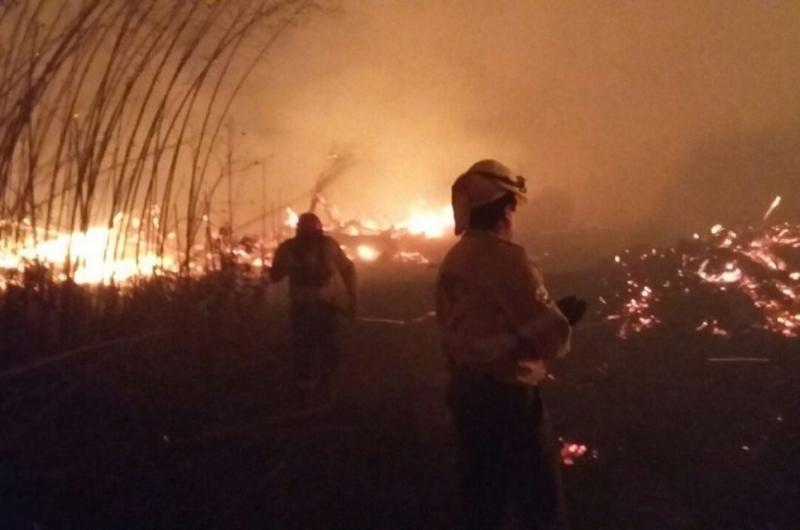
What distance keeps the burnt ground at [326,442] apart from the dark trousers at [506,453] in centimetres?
96

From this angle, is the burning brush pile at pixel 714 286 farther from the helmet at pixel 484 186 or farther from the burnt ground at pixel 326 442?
the helmet at pixel 484 186

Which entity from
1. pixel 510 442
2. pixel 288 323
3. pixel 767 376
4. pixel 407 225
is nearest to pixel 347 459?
pixel 510 442

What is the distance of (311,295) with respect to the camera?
541 cm

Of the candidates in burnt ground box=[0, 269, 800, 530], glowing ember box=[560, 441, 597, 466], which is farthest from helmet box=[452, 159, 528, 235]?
glowing ember box=[560, 441, 597, 466]

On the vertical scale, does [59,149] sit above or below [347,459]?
above

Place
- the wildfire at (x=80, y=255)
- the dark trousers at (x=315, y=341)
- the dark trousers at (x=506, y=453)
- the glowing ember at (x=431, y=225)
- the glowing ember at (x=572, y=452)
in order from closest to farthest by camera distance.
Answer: the dark trousers at (x=506, y=453) → the glowing ember at (x=572, y=452) → the wildfire at (x=80, y=255) → the dark trousers at (x=315, y=341) → the glowing ember at (x=431, y=225)

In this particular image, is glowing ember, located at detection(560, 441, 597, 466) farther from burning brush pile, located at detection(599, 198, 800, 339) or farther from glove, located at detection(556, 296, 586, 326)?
burning brush pile, located at detection(599, 198, 800, 339)

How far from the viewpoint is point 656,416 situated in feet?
16.8

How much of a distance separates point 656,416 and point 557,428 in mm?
647

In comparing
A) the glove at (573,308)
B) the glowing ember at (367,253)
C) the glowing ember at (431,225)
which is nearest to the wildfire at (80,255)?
the glove at (573,308)

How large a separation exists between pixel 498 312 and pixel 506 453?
0.46m

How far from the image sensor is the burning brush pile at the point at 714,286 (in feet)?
22.1

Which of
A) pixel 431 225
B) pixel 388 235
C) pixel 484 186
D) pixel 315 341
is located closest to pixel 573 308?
pixel 484 186

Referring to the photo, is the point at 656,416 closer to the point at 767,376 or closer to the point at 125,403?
the point at 767,376
